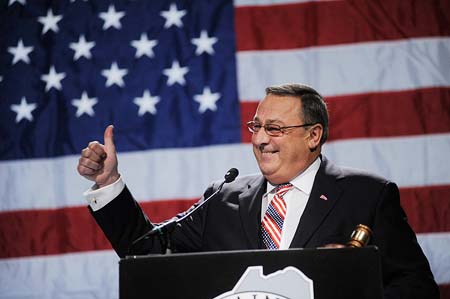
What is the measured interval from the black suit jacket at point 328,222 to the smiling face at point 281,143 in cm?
9

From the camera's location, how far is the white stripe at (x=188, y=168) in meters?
3.20

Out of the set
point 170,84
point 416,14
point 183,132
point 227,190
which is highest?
point 416,14

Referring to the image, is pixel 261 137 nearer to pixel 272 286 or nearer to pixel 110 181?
pixel 110 181

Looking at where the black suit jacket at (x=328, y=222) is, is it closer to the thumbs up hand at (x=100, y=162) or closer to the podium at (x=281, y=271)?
the thumbs up hand at (x=100, y=162)

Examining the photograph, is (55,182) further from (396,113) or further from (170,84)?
(396,113)

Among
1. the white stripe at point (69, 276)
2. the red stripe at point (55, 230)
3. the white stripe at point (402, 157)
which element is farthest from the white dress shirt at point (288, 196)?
the white stripe at point (69, 276)

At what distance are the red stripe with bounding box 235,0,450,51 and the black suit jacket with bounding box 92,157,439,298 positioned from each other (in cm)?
113

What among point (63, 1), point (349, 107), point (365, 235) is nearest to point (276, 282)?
point (365, 235)

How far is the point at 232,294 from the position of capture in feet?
4.81

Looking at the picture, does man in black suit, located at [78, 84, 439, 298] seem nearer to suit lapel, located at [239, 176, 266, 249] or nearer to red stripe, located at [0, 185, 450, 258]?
suit lapel, located at [239, 176, 266, 249]

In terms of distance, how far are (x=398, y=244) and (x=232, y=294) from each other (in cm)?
83

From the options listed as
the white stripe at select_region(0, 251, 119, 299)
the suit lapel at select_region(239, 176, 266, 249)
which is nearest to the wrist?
the suit lapel at select_region(239, 176, 266, 249)

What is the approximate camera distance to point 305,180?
2305 mm

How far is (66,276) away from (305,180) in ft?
5.24
